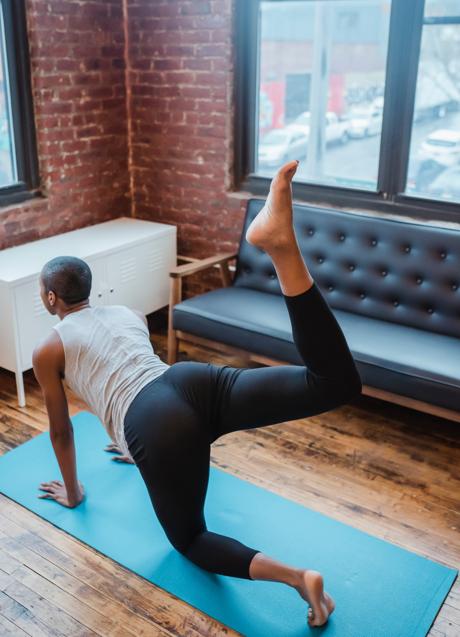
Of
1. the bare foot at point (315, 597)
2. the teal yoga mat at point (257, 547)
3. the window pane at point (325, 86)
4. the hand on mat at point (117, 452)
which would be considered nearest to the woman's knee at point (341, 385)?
the bare foot at point (315, 597)

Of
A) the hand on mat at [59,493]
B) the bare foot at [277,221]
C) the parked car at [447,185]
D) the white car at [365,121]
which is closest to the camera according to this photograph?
the bare foot at [277,221]

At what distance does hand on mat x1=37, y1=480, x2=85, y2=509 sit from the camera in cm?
262

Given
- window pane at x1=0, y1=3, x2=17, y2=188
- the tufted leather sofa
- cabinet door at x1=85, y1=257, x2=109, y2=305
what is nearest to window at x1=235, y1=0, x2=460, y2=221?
the tufted leather sofa

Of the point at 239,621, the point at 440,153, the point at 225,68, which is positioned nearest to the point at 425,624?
the point at 239,621

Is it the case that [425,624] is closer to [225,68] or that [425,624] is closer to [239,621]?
[239,621]

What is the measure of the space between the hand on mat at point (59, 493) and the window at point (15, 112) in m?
1.77

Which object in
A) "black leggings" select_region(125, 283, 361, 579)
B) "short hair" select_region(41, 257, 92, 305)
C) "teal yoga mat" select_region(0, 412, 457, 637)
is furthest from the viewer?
"short hair" select_region(41, 257, 92, 305)

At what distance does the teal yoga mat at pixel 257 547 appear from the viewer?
2.14 metres

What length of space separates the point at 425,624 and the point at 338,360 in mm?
981

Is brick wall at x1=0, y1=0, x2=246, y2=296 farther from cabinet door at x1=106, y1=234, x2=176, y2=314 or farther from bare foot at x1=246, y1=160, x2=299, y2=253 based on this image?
bare foot at x1=246, y1=160, x2=299, y2=253

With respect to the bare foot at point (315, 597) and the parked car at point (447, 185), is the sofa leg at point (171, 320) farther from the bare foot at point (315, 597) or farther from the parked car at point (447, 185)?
the bare foot at point (315, 597)

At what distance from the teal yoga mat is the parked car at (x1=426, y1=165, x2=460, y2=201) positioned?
168cm

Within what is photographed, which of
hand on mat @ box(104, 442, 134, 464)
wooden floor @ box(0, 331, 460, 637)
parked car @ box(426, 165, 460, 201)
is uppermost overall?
parked car @ box(426, 165, 460, 201)

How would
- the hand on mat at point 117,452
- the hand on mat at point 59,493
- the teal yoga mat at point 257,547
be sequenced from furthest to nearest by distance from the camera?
the hand on mat at point 117,452 → the hand on mat at point 59,493 → the teal yoga mat at point 257,547
